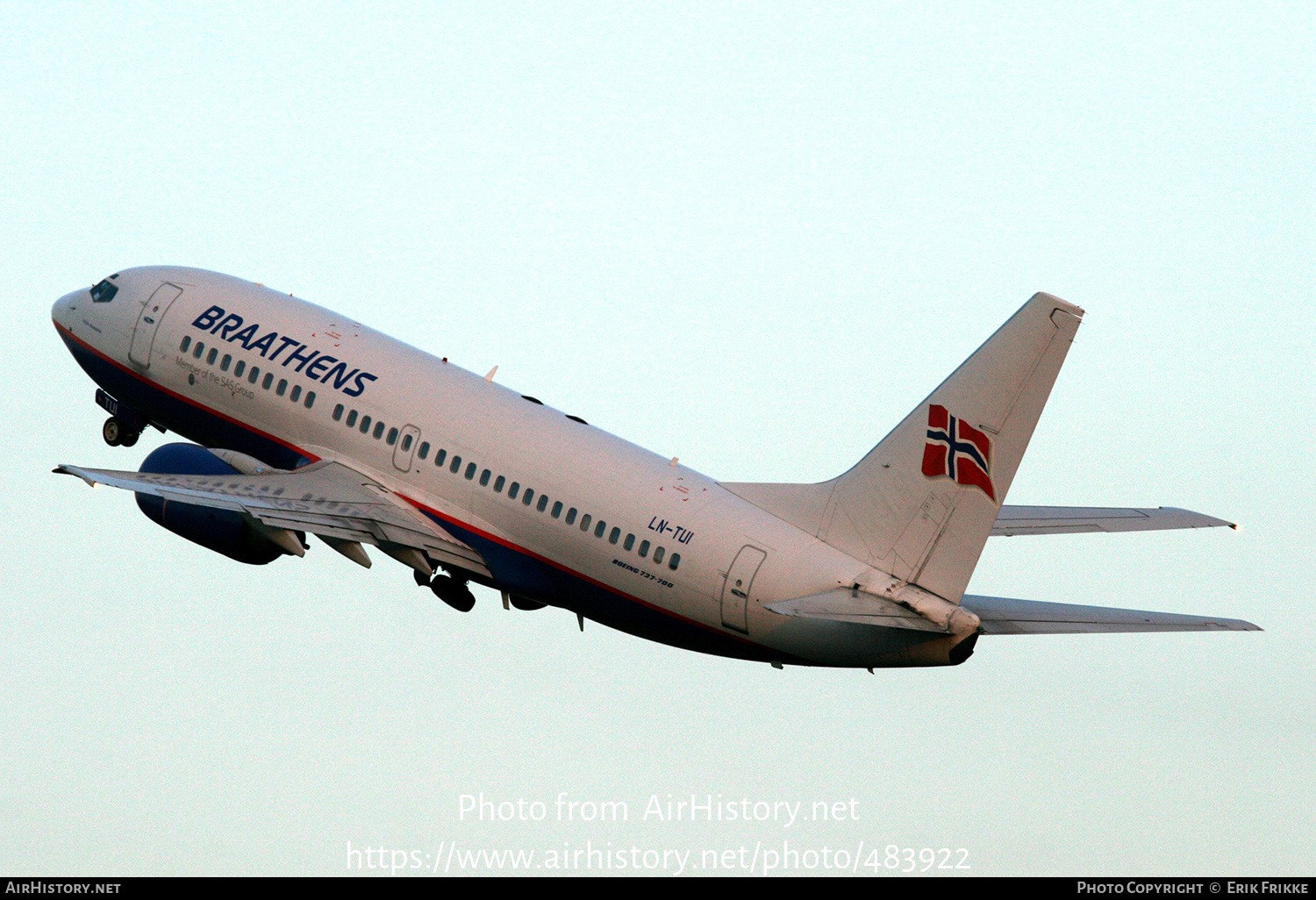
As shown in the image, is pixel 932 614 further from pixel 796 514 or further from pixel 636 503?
pixel 636 503

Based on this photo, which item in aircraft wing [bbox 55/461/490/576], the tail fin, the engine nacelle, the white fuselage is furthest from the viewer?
the engine nacelle

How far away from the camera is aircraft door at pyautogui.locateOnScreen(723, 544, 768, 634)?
42094mm

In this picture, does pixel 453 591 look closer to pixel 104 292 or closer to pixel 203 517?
pixel 203 517

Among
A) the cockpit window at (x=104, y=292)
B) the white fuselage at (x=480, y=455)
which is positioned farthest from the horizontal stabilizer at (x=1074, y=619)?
the cockpit window at (x=104, y=292)

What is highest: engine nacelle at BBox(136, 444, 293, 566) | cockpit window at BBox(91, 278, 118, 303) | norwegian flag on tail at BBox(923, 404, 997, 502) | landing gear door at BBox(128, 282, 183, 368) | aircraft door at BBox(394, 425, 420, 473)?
cockpit window at BBox(91, 278, 118, 303)

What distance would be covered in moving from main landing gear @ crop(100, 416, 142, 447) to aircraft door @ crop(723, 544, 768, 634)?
64.5ft

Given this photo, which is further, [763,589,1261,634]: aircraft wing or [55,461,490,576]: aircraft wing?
[55,461,490,576]: aircraft wing

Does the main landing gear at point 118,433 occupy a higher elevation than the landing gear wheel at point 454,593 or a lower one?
higher

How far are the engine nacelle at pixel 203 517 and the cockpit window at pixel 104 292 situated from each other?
764 centimetres

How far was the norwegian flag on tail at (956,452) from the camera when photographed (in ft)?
128

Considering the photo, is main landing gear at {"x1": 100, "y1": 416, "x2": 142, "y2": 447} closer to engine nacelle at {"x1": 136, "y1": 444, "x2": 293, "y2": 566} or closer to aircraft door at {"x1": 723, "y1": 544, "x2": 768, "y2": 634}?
engine nacelle at {"x1": 136, "y1": 444, "x2": 293, "y2": 566}

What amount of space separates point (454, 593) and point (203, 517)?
20.4 feet

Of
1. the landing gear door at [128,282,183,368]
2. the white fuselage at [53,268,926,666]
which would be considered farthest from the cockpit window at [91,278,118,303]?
the landing gear door at [128,282,183,368]

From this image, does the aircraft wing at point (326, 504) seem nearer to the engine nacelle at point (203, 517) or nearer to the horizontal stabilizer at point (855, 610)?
the engine nacelle at point (203, 517)
